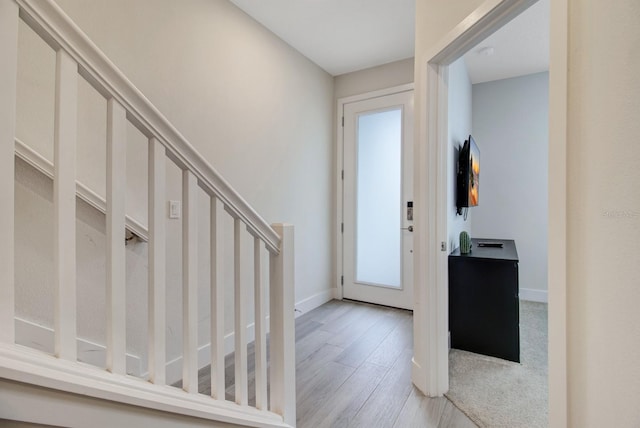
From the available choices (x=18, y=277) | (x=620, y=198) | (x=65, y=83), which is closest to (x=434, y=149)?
(x=620, y=198)

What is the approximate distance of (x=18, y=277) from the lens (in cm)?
133

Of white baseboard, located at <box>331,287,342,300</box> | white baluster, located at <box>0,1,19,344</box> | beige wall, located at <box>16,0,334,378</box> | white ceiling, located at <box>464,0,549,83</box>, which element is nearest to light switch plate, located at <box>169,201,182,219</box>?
beige wall, located at <box>16,0,334,378</box>

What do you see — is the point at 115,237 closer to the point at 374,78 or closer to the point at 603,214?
the point at 603,214

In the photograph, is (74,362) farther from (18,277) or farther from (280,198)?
(280,198)

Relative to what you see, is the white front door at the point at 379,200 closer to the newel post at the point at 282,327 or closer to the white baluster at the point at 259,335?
the newel post at the point at 282,327

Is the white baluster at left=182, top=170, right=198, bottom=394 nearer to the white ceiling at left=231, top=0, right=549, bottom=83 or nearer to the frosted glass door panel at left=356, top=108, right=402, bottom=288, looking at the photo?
the white ceiling at left=231, top=0, right=549, bottom=83

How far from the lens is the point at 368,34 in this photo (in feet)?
9.43

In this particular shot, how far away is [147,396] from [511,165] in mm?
4460

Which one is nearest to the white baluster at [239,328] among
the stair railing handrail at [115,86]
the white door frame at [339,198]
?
the stair railing handrail at [115,86]

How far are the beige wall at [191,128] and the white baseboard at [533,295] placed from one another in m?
2.60

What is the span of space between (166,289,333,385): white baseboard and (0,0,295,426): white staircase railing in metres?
1.02

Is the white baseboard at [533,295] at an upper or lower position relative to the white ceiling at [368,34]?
lower

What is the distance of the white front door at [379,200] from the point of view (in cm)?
342

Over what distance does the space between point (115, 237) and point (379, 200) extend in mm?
3107
